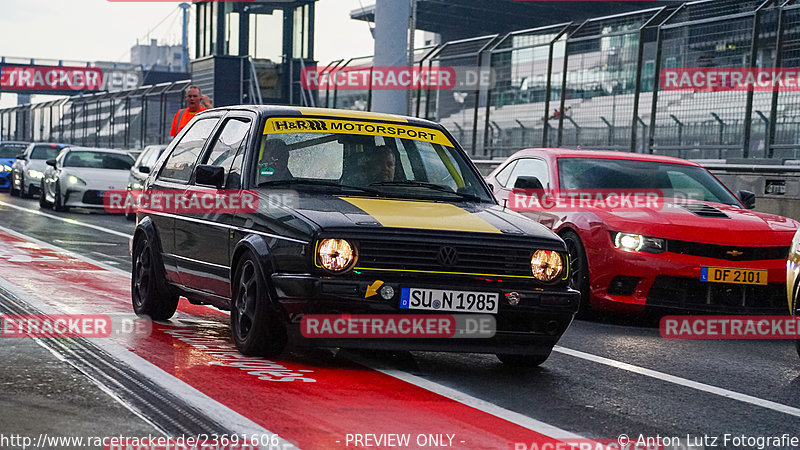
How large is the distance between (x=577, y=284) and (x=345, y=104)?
574 inches

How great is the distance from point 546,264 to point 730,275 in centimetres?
324

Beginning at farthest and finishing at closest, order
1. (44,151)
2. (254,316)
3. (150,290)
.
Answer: (44,151)
(150,290)
(254,316)

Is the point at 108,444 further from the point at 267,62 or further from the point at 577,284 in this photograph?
the point at 267,62

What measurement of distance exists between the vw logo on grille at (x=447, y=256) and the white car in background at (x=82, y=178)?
2025 cm

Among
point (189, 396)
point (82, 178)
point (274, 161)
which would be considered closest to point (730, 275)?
point (274, 161)

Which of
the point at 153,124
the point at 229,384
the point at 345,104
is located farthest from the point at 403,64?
the point at 153,124

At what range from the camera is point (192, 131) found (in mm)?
9156

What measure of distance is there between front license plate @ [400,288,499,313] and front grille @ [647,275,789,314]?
340 centimetres

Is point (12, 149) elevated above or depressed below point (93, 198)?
above

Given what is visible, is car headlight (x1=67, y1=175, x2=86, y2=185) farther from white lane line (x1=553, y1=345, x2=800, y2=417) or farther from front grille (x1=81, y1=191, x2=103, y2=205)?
white lane line (x1=553, y1=345, x2=800, y2=417)

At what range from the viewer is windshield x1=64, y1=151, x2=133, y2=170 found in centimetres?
2717

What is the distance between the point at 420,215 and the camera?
7.11 metres

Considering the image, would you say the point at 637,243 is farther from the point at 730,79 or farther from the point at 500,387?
the point at 730,79

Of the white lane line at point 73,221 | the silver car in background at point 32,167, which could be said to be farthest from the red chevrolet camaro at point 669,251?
the silver car in background at point 32,167
